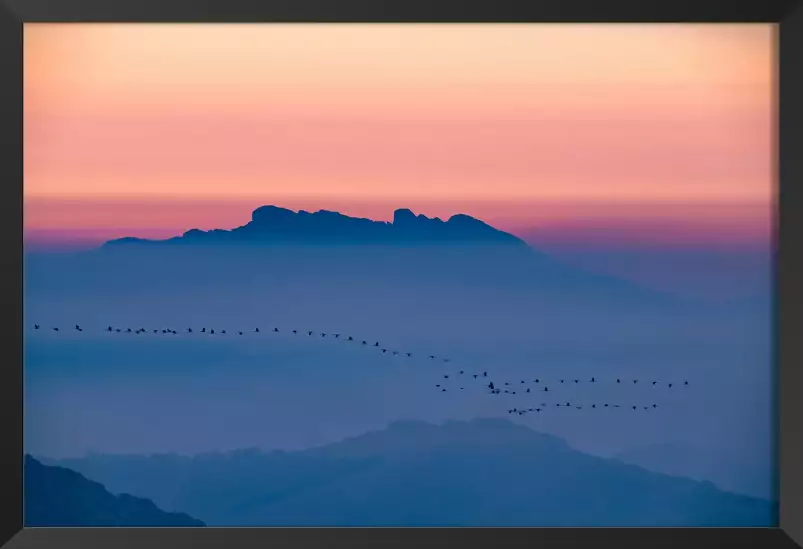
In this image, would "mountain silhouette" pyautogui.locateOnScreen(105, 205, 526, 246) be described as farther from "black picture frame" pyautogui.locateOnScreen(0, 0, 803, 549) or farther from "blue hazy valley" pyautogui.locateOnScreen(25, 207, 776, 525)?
"black picture frame" pyautogui.locateOnScreen(0, 0, 803, 549)

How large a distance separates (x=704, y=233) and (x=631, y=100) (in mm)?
526

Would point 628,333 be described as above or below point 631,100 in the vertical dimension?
below

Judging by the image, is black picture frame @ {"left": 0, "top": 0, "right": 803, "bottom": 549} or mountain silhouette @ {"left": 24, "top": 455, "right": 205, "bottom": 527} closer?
black picture frame @ {"left": 0, "top": 0, "right": 803, "bottom": 549}

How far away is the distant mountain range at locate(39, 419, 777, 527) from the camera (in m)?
2.71

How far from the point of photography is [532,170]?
273cm

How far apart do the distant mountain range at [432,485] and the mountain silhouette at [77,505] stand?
39 mm

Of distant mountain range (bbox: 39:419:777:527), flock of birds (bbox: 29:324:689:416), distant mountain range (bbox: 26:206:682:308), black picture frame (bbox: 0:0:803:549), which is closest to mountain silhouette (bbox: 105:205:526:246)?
distant mountain range (bbox: 26:206:682:308)

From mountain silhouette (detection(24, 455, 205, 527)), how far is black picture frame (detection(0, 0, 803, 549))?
0.04 metres

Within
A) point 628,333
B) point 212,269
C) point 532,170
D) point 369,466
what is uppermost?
point 532,170

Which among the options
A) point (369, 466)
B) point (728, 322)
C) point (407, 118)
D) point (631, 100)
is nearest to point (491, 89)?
point (407, 118)

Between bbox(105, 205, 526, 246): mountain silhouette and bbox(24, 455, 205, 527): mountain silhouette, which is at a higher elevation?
bbox(105, 205, 526, 246): mountain silhouette

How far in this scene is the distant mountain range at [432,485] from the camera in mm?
2709

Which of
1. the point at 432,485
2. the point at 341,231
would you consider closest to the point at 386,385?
the point at 432,485

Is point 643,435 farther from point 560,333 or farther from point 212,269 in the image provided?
point 212,269
